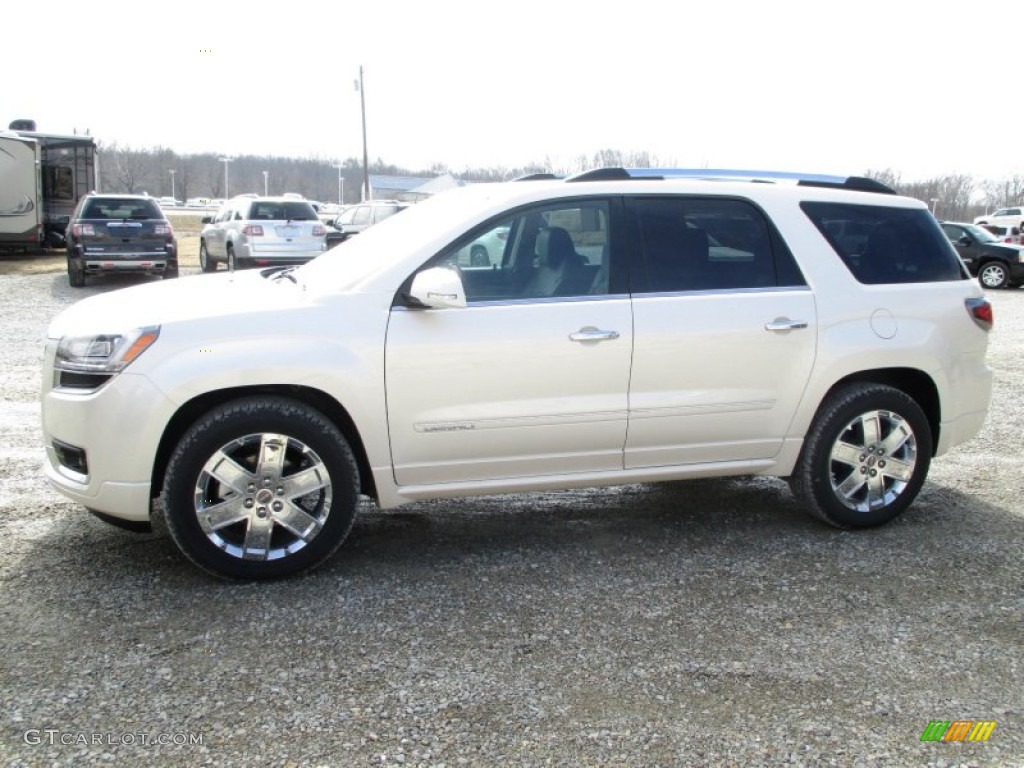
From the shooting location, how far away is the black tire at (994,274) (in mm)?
22125

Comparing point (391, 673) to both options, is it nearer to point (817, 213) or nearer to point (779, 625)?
point (779, 625)

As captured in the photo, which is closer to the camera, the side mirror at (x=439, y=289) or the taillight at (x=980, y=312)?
the side mirror at (x=439, y=289)

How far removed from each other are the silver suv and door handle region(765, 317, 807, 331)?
14.1 meters

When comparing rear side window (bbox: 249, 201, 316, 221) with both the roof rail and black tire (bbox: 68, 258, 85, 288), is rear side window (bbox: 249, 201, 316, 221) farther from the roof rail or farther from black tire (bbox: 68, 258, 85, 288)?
the roof rail

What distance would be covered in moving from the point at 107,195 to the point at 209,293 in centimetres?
1436

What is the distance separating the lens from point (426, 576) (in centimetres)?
424

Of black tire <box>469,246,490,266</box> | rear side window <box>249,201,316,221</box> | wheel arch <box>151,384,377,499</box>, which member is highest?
rear side window <box>249,201,316,221</box>

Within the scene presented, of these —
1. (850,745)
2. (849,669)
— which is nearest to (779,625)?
(849,669)

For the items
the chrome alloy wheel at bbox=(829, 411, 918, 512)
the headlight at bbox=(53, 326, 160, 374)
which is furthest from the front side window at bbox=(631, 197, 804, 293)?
the headlight at bbox=(53, 326, 160, 374)

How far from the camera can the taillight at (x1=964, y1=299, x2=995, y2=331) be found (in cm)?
Answer: 504

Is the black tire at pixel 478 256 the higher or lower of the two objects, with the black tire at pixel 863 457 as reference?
higher

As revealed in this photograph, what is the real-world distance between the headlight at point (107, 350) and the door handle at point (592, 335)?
1.86 meters

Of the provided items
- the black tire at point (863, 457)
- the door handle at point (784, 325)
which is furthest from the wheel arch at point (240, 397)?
the black tire at point (863, 457)

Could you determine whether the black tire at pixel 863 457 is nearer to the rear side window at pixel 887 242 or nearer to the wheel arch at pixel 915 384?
the wheel arch at pixel 915 384
